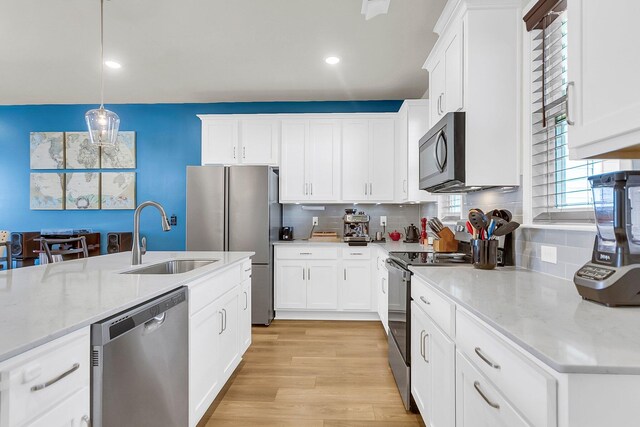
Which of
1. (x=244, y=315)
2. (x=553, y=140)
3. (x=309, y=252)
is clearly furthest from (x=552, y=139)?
(x=309, y=252)

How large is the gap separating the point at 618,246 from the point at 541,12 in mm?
1348

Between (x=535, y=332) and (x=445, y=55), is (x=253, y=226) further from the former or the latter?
(x=535, y=332)

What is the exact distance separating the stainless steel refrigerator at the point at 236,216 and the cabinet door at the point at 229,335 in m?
1.28

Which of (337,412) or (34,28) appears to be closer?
(337,412)

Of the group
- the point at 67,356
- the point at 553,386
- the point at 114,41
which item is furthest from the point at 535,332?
the point at 114,41

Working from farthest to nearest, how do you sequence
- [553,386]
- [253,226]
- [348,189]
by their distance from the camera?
[348,189] < [253,226] < [553,386]

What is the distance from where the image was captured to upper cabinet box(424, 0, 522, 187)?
1.97 meters

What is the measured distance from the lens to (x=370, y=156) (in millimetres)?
4203

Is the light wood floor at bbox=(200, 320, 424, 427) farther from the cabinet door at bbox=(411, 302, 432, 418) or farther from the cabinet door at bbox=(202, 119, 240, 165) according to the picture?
the cabinet door at bbox=(202, 119, 240, 165)

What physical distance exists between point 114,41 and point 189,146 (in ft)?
5.70

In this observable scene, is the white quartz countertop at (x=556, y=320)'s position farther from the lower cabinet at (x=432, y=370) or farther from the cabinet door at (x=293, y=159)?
the cabinet door at (x=293, y=159)

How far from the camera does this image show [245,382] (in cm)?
250

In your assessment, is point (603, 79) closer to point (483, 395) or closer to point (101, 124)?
point (483, 395)

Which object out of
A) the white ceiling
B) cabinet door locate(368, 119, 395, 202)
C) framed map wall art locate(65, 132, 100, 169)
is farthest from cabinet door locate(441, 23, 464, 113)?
framed map wall art locate(65, 132, 100, 169)
